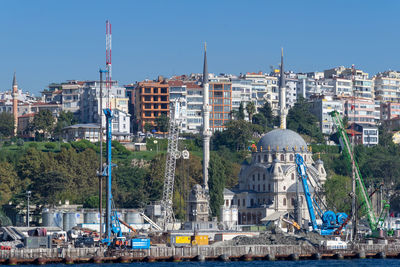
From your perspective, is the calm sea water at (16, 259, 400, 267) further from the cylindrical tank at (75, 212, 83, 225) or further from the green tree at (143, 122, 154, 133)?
the green tree at (143, 122, 154, 133)

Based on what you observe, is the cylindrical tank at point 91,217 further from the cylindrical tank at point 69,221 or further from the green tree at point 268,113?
the green tree at point 268,113

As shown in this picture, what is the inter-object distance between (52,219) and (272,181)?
30388mm

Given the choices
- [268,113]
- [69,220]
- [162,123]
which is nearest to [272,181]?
[69,220]

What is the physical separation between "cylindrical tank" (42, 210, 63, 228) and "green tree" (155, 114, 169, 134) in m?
56.8

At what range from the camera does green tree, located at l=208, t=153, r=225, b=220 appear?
105 meters

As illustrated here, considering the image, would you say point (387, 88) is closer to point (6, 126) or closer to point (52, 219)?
point (6, 126)

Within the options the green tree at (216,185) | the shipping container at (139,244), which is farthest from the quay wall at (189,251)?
the green tree at (216,185)

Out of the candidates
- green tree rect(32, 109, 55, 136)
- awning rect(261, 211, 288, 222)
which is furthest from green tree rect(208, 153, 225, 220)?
green tree rect(32, 109, 55, 136)

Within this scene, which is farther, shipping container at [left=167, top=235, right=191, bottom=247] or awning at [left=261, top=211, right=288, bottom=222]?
awning at [left=261, top=211, right=288, bottom=222]

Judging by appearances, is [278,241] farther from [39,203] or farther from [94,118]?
[94,118]

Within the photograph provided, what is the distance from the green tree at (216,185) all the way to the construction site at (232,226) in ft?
2.79

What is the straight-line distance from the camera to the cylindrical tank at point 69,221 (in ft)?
298

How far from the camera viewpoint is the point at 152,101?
153625mm

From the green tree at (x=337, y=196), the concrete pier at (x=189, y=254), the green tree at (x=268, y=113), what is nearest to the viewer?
the concrete pier at (x=189, y=254)
